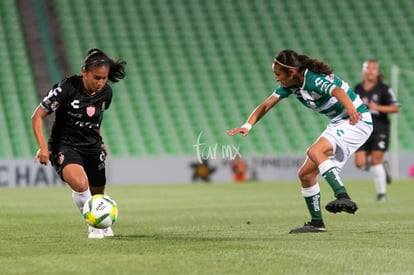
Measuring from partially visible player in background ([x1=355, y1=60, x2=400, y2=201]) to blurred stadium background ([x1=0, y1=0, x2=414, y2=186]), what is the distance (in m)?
8.03

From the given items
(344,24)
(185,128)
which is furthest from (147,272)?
(344,24)

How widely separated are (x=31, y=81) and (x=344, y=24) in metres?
9.91

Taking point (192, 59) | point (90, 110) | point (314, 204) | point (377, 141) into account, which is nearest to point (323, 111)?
point (314, 204)

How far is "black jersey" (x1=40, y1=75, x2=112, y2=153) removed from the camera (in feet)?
28.7

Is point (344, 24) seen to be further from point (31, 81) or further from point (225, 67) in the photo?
point (31, 81)

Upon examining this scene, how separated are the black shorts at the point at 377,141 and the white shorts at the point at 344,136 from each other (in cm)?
608

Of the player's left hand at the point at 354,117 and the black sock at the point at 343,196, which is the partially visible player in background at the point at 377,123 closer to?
the player's left hand at the point at 354,117

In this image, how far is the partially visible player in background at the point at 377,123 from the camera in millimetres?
15398

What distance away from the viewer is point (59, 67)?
86.8 feet

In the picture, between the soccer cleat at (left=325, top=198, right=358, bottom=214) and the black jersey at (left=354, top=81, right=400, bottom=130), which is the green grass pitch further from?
the black jersey at (left=354, top=81, right=400, bottom=130)

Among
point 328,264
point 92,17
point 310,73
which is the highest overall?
point 92,17

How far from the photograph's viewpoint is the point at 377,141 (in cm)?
1553

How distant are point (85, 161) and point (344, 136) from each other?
250 cm

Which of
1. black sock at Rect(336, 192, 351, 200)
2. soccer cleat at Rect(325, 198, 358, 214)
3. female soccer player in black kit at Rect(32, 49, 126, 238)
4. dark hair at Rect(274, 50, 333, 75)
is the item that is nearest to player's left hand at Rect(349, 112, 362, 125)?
dark hair at Rect(274, 50, 333, 75)
